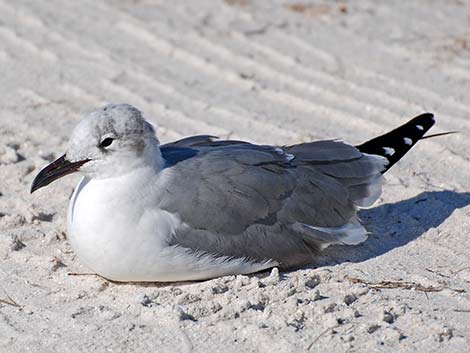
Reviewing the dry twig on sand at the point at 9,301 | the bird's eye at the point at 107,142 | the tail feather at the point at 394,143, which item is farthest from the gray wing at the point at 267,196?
the dry twig on sand at the point at 9,301

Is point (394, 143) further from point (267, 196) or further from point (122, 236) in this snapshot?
point (122, 236)

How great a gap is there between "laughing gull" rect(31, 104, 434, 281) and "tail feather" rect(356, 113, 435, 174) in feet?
1.46

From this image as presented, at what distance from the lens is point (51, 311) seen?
4.25m

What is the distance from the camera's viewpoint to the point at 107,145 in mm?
4340

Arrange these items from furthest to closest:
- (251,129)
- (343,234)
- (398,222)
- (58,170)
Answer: (251,129) < (398,222) < (343,234) < (58,170)

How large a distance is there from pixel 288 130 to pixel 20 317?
251 cm

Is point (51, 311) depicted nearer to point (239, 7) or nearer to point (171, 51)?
point (171, 51)

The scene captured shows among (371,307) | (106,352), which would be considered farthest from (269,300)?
(106,352)

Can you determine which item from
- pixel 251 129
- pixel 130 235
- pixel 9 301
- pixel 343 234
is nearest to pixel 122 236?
pixel 130 235

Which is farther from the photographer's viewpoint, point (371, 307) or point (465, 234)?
point (465, 234)

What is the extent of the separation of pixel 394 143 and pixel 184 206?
1.33 metres

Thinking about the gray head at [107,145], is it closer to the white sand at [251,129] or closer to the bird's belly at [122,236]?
the bird's belly at [122,236]

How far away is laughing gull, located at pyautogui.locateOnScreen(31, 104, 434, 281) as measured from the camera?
4.29 metres

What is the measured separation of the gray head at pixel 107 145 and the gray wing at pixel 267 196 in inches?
7.6
